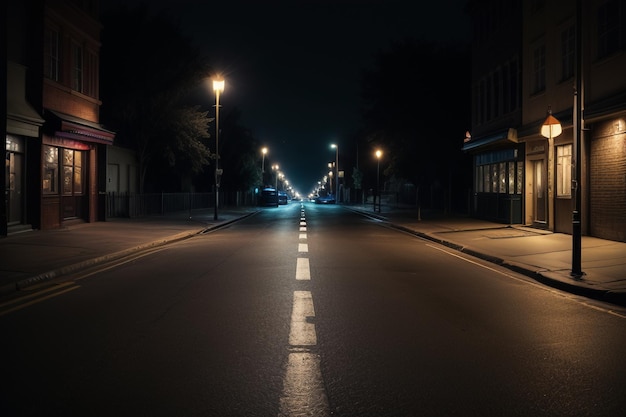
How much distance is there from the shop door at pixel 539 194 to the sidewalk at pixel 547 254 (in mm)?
860

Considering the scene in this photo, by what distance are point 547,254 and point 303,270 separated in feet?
21.6

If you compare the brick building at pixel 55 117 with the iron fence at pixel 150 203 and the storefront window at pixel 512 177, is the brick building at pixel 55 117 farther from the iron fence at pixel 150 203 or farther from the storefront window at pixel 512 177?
the storefront window at pixel 512 177

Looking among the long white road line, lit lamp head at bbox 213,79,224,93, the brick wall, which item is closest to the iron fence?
lit lamp head at bbox 213,79,224,93

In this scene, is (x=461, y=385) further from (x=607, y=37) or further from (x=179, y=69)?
(x=179, y=69)

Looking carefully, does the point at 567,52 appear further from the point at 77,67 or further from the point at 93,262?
the point at 77,67

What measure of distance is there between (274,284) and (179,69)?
25.6 m

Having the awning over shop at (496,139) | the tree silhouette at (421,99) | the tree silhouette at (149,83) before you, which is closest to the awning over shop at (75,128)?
the tree silhouette at (149,83)

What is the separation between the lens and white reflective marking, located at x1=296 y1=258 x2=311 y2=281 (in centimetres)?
1109

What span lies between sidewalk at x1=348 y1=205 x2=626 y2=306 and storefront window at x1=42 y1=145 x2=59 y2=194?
46.8 ft

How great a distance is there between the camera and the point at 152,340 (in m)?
6.43


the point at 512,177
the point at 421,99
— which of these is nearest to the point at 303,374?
the point at 512,177

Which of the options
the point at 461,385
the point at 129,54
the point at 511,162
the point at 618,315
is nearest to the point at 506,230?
the point at 511,162

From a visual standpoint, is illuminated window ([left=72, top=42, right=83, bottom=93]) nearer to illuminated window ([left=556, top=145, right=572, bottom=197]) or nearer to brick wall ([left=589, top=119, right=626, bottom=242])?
illuminated window ([left=556, top=145, right=572, bottom=197])

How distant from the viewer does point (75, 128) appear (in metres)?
21.0
